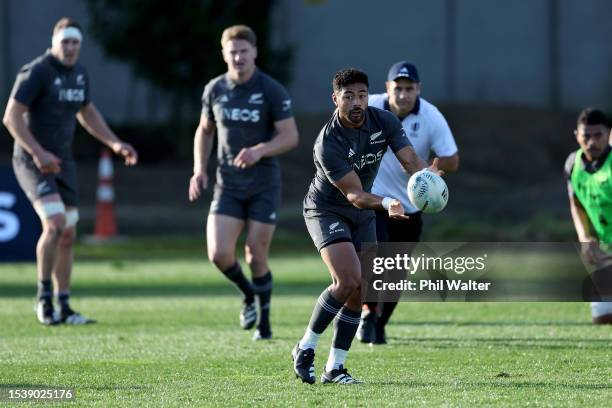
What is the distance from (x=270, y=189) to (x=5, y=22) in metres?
21.8

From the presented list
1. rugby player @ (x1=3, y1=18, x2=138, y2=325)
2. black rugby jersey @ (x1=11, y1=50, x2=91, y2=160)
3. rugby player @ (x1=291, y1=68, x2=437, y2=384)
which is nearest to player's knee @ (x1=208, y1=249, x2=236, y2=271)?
rugby player @ (x1=3, y1=18, x2=138, y2=325)

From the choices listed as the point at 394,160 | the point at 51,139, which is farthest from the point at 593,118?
the point at 51,139

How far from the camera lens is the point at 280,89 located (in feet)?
36.1

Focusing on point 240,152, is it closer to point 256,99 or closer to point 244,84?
point 256,99

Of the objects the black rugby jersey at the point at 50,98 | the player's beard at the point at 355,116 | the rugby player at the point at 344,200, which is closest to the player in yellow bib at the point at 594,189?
the rugby player at the point at 344,200

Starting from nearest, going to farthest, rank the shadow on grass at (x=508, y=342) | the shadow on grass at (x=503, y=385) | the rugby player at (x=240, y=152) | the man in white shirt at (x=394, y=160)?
the shadow on grass at (x=503, y=385), the shadow on grass at (x=508, y=342), the man in white shirt at (x=394, y=160), the rugby player at (x=240, y=152)

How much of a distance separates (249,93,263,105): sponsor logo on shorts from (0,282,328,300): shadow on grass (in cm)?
402

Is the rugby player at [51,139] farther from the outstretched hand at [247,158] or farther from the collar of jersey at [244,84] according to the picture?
the outstretched hand at [247,158]

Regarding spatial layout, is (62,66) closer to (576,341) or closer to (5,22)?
(576,341)

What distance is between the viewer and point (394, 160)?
10828 mm

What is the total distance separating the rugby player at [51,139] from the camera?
11930 mm

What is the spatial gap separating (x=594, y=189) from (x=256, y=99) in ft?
10.3

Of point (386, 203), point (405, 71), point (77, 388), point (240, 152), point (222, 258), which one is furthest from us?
point (222, 258)

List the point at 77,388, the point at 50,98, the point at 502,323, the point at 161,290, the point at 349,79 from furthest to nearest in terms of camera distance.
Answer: the point at 161,290 → the point at 50,98 → the point at 502,323 → the point at 77,388 → the point at 349,79
